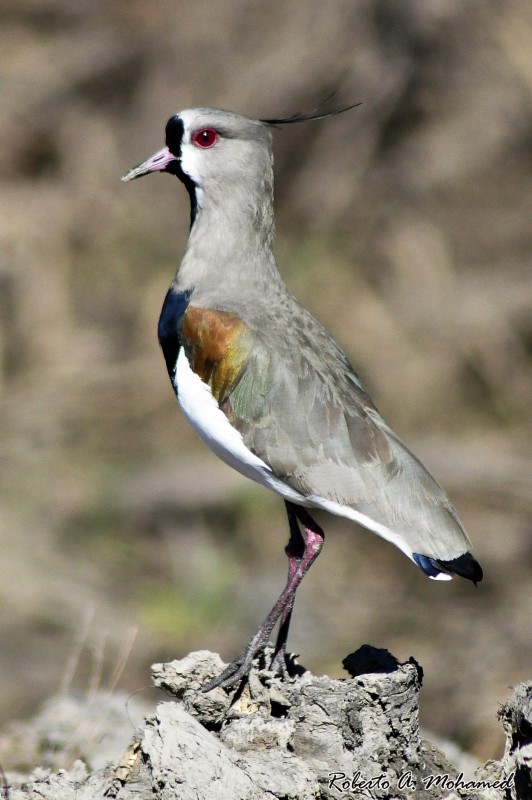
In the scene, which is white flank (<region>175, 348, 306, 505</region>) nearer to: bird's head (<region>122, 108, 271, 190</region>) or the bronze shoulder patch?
the bronze shoulder patch

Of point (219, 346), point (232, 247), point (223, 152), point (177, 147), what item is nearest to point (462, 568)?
point (219, 346)

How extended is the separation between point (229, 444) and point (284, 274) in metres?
5.64

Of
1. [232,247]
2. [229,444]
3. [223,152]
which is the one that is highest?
[223,152]

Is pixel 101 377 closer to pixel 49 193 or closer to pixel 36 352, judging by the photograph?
pixel 36 352

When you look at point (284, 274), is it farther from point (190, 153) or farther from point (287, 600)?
point (287, 600)

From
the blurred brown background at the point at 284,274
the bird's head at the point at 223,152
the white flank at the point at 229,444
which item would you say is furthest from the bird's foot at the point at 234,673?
the blurred brown background at the point at 284,274

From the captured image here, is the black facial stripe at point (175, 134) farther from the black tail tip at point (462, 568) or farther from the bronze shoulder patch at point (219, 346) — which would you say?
the black tail tip at point (462, 568)

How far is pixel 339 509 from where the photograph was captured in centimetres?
462

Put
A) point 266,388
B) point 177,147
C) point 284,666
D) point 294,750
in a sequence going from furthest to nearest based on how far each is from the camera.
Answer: point 177,147 → point 266,388 → point 284,666 → point 294,750

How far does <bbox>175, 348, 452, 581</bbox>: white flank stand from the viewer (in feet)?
15.2

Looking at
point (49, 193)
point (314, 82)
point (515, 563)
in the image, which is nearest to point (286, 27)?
point (314, 82)

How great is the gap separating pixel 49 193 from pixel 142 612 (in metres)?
3.84

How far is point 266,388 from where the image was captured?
478 centimetres

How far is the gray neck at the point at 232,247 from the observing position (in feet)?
16.4
